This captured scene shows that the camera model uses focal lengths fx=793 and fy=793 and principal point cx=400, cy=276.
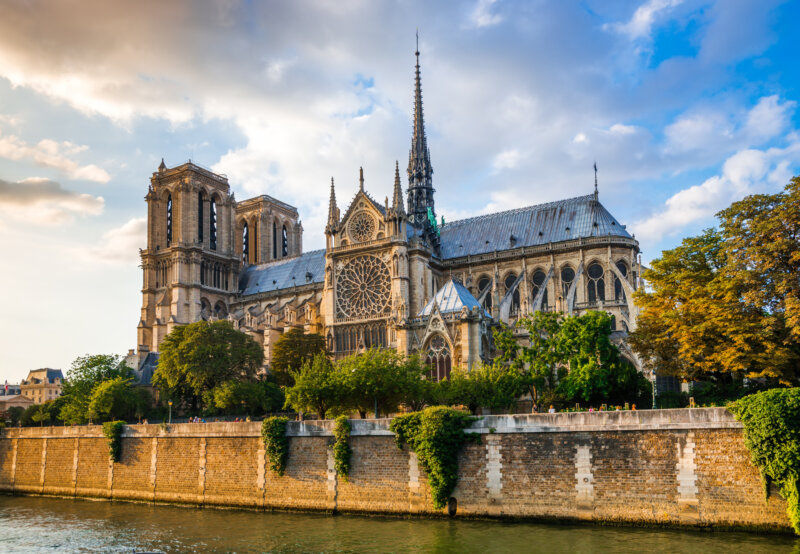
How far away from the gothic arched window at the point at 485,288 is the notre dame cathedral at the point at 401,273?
0.10 meters

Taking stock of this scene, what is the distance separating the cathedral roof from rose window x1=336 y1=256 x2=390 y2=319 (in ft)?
26.5

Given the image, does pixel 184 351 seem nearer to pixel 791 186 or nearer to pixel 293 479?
pixel 293 479

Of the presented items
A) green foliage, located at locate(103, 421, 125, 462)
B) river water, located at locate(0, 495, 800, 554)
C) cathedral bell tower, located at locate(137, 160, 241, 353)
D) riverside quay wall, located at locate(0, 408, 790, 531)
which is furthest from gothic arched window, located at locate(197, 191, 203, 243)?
river water, located at locate(0, 495, 800, 554)

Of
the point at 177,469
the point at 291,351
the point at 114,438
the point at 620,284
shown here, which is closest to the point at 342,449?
the point at 177,469

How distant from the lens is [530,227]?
65.2 meters

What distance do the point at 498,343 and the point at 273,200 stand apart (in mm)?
58607

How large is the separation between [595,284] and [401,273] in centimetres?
1444

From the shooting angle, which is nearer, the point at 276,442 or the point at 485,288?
the point at 276,442

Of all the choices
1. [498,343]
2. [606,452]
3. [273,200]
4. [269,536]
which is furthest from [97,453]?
[273,200]

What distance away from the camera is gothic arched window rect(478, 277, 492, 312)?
61653 millimetres

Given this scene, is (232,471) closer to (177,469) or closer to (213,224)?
(177,469)

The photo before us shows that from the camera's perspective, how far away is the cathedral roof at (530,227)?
61781 mm

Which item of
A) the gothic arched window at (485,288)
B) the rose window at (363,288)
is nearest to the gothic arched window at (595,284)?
the gothic arched window at (485,288)

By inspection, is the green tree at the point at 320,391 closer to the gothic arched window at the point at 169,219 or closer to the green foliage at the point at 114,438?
the green foliage at the point at 114,438
